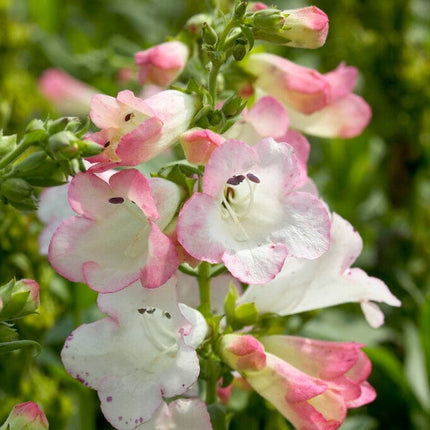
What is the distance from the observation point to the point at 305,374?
37.0 inches

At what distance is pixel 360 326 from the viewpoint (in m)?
1.56

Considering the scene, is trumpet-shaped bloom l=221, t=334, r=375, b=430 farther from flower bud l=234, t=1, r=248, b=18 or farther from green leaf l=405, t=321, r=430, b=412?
green leaf l=405, t=321, r=430, b=412

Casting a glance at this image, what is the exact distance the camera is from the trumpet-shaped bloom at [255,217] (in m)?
0.82

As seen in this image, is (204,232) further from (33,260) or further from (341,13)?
(341,13)

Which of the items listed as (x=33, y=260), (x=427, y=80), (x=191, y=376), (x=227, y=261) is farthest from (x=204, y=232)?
(x=427, y=80)

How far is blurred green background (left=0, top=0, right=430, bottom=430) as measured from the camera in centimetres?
125

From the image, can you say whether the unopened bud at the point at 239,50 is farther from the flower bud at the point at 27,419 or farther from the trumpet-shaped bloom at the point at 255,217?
the flower bud at the point at 27,419

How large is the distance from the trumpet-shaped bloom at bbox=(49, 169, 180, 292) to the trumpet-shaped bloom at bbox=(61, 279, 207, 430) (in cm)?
4

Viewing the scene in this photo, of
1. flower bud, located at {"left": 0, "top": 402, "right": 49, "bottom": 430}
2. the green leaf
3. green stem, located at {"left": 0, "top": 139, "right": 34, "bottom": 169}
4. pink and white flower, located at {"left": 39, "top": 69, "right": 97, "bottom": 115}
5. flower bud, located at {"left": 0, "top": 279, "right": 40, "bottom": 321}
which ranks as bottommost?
the green leaf

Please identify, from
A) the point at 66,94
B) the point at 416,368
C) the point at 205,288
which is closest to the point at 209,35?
the point at 205,288

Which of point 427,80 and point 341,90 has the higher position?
point 341,90

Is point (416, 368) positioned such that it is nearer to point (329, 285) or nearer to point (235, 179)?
point (329, 285)

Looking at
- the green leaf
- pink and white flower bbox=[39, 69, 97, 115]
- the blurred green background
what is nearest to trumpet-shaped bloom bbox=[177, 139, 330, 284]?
the blurred green background

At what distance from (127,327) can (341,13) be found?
1.49 m
